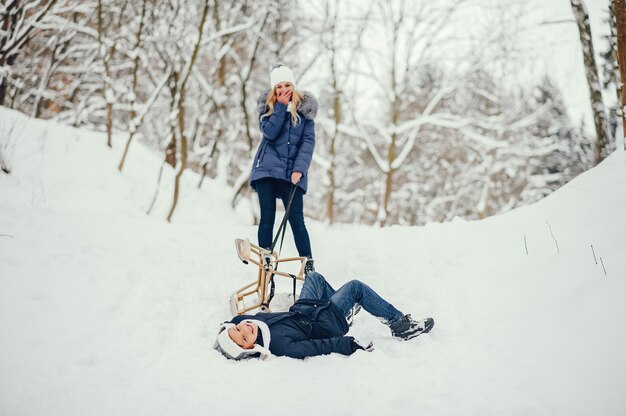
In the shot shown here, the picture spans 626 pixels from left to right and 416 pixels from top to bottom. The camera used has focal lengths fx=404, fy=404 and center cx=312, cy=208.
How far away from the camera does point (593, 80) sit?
19.2ft

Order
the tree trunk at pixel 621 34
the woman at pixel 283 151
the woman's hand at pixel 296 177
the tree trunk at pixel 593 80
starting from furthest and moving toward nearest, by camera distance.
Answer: the tree trunk at pixel 593 80, the tree trunk at pixel 621 34, the woman at pixel 283 151, the woman's hand at pixel 296 177

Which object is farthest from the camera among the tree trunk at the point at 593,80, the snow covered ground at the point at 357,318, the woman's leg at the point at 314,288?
the tree trunk at the point at 593,80

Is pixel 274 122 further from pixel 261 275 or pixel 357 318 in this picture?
pixel 357 318

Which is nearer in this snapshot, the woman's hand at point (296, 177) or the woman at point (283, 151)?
the woman's hand at point (296, 177)

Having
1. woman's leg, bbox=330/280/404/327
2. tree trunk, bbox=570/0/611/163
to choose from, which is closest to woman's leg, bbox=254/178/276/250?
woman's leg, bbox=330/280/404/327

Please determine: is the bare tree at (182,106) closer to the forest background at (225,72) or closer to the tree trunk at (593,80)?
the forest background at (225,72)

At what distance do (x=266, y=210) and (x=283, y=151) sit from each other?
66 cm

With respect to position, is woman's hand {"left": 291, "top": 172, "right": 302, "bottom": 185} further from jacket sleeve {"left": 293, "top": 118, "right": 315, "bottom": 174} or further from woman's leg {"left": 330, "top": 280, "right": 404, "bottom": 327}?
woman's leg {"left": 330, "top": 280, "right": 404, "bottom": 327}

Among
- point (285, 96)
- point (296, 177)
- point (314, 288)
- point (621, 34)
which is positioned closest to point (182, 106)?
point (285, 96)

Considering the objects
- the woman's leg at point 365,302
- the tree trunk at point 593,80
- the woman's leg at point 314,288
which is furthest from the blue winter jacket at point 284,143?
the tree trunk at point 593,80

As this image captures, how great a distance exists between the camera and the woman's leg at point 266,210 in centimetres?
431

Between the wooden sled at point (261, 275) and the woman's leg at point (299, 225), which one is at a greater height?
the woman's leg at point (299, 225)

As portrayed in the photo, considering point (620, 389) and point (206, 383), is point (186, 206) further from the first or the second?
point (620, 389)

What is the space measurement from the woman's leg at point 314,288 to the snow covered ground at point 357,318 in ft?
1.46
